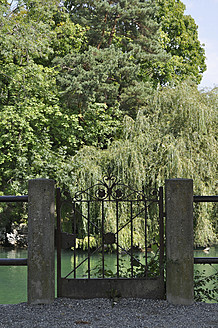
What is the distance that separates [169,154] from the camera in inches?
555

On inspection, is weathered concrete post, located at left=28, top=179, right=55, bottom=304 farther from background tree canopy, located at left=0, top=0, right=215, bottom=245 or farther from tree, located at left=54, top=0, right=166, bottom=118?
tree, located at left=54, top=0, right=166, bottom=118

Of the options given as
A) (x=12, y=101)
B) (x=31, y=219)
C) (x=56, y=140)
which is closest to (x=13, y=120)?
(x=12, y=101)

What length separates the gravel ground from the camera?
12.2ft

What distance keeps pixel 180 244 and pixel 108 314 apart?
3.19ft

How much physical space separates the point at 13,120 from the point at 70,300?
42.9ft

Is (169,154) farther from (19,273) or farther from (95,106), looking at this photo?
(19,273)

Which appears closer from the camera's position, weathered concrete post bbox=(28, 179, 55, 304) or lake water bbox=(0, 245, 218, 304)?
weathered concrete post bbox=(28, 179, 55, 304)

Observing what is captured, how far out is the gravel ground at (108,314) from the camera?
3721 millimetres

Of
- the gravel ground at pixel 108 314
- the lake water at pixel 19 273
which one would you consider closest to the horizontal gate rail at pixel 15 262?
the gravel ground at pixel 108 314

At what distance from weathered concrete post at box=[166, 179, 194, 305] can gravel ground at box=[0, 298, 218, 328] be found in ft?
0.45

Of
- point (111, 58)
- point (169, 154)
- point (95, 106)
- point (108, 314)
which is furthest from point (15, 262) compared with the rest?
point (111, 58)

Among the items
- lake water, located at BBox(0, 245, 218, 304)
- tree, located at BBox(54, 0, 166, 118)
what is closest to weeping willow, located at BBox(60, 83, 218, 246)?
lake water, located at BBox(0, 245, 218, 304)

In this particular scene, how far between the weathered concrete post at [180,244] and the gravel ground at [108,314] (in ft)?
0.45

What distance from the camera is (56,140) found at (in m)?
19.6
